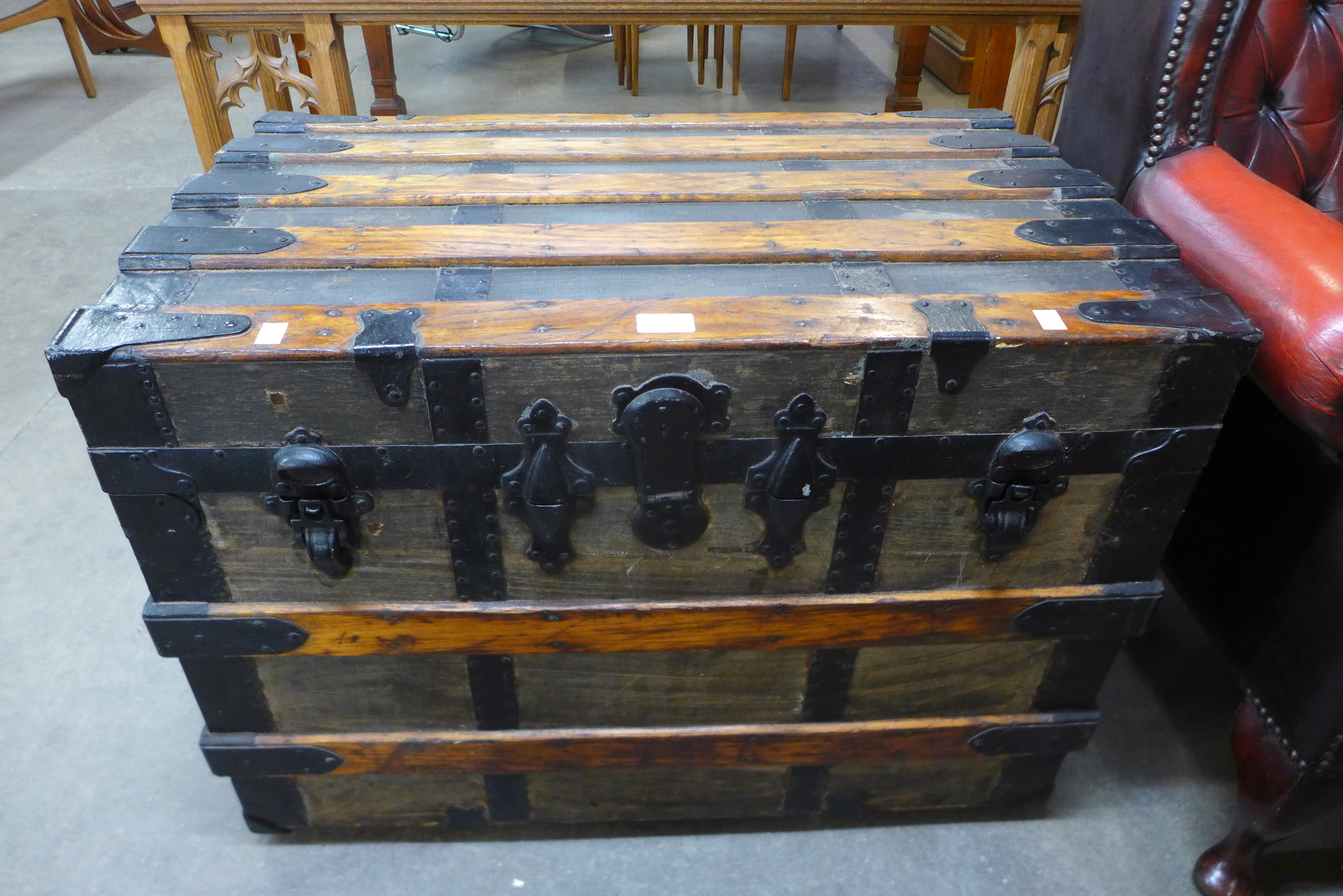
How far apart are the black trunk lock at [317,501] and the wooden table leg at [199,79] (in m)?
1.53

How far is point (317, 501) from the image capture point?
1130 millimetres

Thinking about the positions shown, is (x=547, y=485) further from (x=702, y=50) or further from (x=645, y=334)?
(x=702, y=50)

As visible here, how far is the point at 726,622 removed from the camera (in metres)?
1.30

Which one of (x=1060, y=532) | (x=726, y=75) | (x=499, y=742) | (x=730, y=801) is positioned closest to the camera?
(x=1060, y=532)

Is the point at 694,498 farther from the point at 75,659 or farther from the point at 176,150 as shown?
the point at 176,150

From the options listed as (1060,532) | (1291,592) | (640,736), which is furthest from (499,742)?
(1291,592)

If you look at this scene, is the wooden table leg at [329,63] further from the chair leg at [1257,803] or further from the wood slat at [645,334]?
the chair leg at [1257,803]

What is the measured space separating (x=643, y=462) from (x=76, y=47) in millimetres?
4633

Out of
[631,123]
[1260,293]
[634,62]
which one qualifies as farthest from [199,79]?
[1260,293]

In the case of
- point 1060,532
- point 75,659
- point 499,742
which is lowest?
point 75,659

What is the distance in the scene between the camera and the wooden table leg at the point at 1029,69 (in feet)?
7.95

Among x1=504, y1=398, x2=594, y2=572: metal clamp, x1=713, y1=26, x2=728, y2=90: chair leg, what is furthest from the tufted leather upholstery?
x1=713, y1=26, x2=728, y2=90: chair leg

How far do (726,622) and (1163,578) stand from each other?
1.11m

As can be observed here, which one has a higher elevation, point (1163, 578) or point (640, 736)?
point (640, 736)
